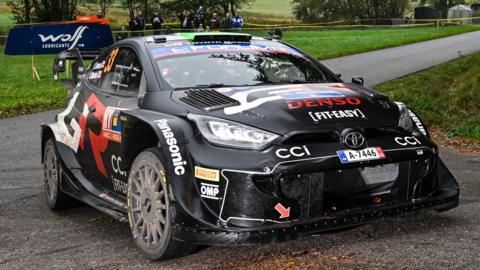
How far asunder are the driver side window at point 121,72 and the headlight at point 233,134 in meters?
1.12

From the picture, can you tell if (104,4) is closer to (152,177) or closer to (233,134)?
(152,177)

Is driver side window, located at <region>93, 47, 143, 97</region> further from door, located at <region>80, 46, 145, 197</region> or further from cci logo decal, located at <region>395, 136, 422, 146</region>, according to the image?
cci logo decal, located at <region>395, 136, 422, 146</region>

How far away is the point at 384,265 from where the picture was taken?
14.1ft

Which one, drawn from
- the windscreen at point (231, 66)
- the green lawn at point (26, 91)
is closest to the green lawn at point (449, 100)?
the windscreen at point (231, 66)

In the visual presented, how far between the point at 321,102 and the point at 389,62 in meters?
17.8

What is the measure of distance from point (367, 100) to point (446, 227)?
1097 mm

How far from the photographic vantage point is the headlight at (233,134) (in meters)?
4.36

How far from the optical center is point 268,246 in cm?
488

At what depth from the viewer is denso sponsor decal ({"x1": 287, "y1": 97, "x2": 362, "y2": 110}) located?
465 centimetres

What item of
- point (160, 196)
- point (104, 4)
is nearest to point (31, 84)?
point (160, 196)

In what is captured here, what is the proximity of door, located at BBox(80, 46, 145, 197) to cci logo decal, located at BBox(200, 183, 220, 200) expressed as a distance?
3.37 ft

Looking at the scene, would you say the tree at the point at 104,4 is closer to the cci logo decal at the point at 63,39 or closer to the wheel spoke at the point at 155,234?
the cci logo decal at the point at 63,39

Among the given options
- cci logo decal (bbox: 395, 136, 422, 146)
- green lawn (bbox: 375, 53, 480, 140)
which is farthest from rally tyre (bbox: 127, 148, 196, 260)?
green lawn (bbox: 375, 53, 480, 140)

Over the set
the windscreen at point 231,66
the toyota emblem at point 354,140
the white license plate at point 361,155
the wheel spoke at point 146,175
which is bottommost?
the wheel spoke at point 146,175
